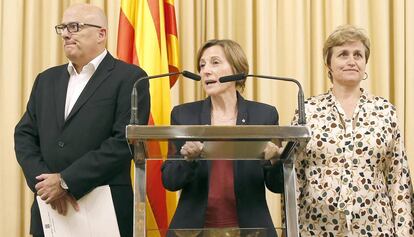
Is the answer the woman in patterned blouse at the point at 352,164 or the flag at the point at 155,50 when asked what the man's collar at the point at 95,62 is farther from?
the woman in patterned blouse at the point at 352,164

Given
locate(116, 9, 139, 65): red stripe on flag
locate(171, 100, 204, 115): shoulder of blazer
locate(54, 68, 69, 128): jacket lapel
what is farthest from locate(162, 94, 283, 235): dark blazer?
locate(116, 9, 139, 65): red stripe on flag

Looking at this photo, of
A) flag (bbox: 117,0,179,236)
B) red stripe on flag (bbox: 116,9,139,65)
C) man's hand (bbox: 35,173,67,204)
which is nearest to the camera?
man's hand (bbox: 35,173,67,204)

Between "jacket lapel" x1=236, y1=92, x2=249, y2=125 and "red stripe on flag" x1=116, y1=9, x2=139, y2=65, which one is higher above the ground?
"red stripe on flag" x1=116, y1=9, x2=139, y2=65

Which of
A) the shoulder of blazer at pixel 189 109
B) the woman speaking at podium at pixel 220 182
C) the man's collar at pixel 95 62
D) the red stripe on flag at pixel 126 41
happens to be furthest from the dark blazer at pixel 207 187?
the red stripe on flag at pixel 126 41

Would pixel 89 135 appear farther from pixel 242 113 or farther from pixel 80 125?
pixel 242 113

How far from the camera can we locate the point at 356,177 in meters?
2.57

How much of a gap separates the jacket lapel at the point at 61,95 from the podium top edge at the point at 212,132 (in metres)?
1.04

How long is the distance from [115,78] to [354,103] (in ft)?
3.42

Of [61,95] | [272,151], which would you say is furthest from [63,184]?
[272,151]

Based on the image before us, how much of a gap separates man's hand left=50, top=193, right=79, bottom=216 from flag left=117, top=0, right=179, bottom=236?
905 millimetres

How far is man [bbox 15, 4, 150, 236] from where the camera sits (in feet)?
7.95

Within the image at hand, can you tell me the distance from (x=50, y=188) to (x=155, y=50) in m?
1.28

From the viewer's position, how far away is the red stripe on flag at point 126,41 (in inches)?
137

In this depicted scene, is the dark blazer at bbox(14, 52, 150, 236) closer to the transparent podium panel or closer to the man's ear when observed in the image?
the man's ear
